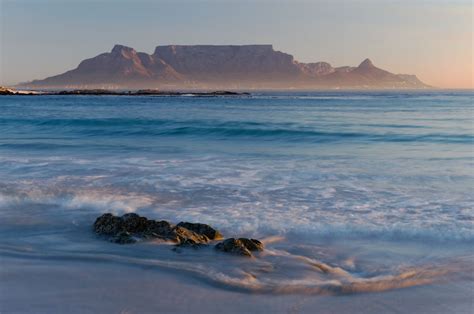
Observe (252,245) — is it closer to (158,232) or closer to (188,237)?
(188,237)

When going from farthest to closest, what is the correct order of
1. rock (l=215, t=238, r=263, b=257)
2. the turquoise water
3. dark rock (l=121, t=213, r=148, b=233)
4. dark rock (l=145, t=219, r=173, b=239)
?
the turquoise water, dark rock (l=121, t=213, r=148, b=233), dark rock (l=145, t=219, r=173, b=239), rock (l=215, t=238, r=263, b=257)

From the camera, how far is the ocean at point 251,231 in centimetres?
436

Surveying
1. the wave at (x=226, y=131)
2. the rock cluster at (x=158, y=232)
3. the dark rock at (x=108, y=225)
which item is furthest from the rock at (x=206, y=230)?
the wave at (x=226, y=131)

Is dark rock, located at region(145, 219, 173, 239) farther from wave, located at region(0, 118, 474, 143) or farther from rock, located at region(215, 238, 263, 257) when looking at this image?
wave, located at region(0, 118, 474, 143)

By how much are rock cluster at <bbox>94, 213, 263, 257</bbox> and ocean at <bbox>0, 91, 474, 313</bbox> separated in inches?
6.1

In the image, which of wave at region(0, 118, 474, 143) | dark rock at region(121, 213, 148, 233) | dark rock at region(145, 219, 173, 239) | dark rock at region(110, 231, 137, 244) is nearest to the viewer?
dark rock at region(110, 231, 137, 244)

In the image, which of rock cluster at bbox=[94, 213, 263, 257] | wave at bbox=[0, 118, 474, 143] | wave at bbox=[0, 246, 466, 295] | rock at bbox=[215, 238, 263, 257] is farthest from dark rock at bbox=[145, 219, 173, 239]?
wave at bbox=[0, 118, 474, 143]

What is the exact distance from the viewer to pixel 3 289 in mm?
4469

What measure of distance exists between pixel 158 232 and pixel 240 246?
1.09 metres

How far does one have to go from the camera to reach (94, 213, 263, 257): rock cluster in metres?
5.62

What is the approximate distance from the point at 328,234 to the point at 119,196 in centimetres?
371

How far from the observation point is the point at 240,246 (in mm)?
5375

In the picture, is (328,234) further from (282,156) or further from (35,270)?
(282,156)

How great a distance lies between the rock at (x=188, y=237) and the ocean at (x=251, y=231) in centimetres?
15
